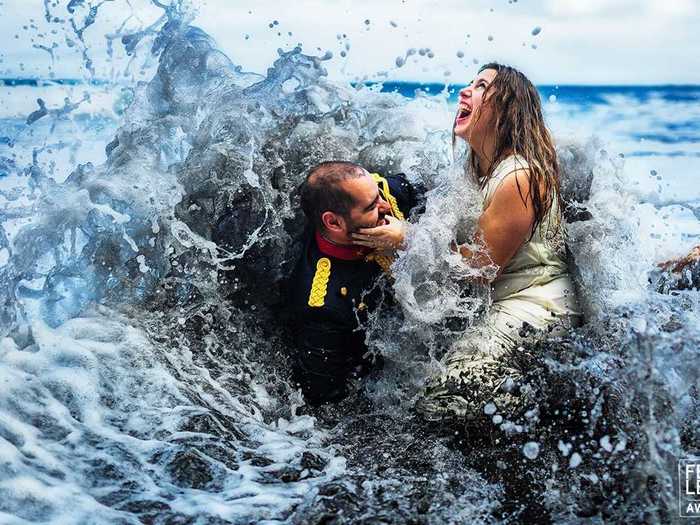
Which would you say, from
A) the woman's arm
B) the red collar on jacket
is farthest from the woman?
the red collar on jacket

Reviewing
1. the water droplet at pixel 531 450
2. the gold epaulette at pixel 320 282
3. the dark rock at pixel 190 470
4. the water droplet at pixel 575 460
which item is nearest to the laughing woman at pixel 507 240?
the water droplet at pixel 531 450

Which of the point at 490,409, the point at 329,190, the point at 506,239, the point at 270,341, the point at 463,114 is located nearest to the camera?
the point at 490,409

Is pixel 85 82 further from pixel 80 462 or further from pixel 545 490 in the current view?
pixel 545 490

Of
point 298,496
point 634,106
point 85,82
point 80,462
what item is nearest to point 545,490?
point 298,496

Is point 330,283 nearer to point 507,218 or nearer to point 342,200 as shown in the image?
point 342,200

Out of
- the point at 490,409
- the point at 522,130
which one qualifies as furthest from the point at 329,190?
the point at 490,409

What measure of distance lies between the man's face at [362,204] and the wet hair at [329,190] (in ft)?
0.05

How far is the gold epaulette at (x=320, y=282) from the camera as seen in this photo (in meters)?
3.08

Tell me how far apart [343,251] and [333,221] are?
0.13 meters

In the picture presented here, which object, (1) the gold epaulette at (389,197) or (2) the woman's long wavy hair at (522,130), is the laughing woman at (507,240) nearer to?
(2) the woman's long wavy hair at (522,130)

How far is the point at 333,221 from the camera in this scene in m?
3.07

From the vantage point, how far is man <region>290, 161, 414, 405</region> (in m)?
3.02

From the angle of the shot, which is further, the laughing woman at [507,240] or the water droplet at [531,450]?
the laughing woman at [507,240]

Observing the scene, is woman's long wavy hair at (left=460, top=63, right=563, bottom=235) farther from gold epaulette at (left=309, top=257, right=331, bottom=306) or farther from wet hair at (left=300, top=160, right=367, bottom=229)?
gold epaulette at (left=309, top=257, right=331, bottom=306)
